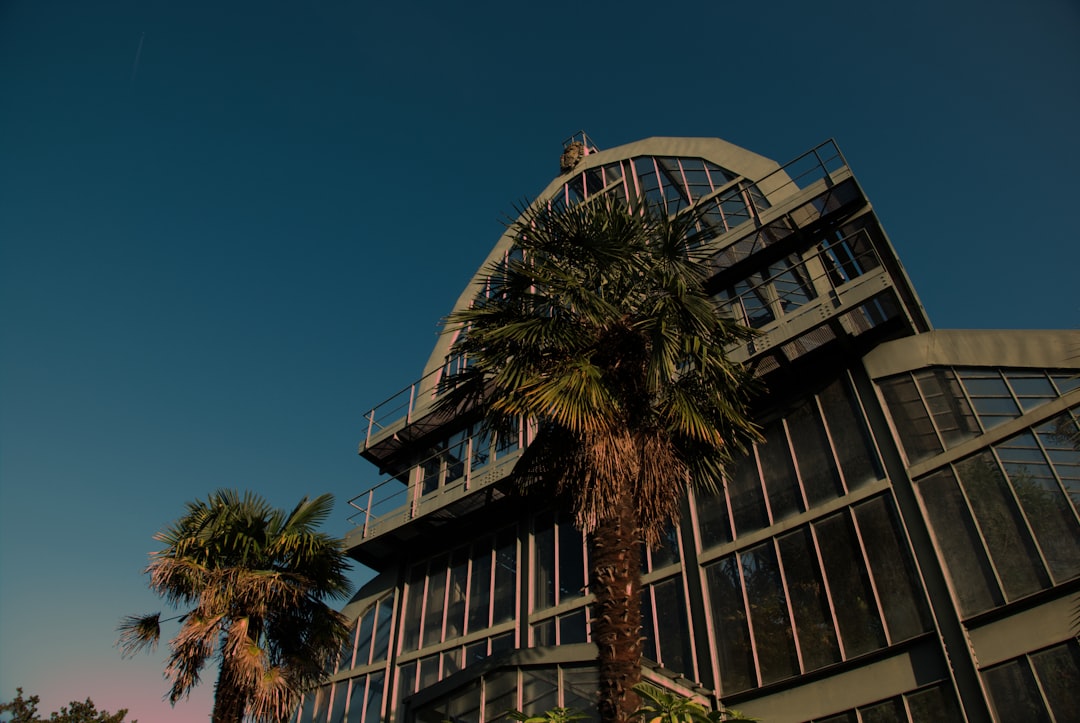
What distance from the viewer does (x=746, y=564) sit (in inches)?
620

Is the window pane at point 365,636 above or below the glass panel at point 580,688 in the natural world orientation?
above

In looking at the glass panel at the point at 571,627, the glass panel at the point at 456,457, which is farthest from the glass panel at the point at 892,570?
the glass panel at the point at 456,457

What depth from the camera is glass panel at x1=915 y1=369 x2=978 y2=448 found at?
14086 millimetres

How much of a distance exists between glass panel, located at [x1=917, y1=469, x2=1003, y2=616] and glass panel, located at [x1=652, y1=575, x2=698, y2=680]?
16.9 feet

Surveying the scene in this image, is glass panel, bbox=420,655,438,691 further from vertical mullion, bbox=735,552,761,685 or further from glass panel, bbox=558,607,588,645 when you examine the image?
vertical mullion, bbox=735,552,761,685

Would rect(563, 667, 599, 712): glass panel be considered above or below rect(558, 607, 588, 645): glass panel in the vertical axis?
below

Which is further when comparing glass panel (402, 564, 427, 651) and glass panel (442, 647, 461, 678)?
glass panel (402, 564, 427, 651)

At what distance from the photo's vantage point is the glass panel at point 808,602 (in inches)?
551

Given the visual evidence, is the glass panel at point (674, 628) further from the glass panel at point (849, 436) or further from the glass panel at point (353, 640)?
the glass panel at point (353, 640)

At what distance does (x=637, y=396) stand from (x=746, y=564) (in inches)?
241

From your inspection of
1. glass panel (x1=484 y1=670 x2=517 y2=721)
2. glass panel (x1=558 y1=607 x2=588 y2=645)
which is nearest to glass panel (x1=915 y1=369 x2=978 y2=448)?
glass panel (x1=558 y1=607 x2=588 y2=645)

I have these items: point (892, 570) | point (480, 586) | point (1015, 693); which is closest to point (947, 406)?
point (892, 570)

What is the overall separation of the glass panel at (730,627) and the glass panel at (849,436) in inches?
115

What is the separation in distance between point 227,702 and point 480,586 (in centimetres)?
839
